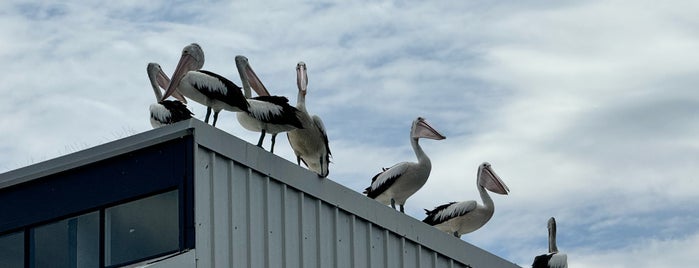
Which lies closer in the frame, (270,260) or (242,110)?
(270,260)

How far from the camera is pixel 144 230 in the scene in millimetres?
13070

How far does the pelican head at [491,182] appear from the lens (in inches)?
843

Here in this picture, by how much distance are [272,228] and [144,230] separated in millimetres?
1383

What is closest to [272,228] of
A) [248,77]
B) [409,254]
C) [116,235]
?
[116,235]

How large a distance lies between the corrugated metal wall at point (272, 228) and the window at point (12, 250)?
2.22m

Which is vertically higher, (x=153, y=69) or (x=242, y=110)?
(x=153, y=69)

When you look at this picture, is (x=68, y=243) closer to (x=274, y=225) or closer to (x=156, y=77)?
(x=274, y=225)

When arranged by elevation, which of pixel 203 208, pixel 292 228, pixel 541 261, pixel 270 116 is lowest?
pixel 203 208

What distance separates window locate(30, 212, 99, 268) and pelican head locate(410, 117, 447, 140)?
25.5 ft

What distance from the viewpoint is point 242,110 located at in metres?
15.4

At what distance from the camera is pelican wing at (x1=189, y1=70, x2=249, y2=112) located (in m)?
15.1

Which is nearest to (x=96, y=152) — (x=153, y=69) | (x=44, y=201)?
(x=44, y=201)

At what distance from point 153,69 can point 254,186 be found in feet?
17.1

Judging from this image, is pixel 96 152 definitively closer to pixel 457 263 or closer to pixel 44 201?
pixel 44 201
